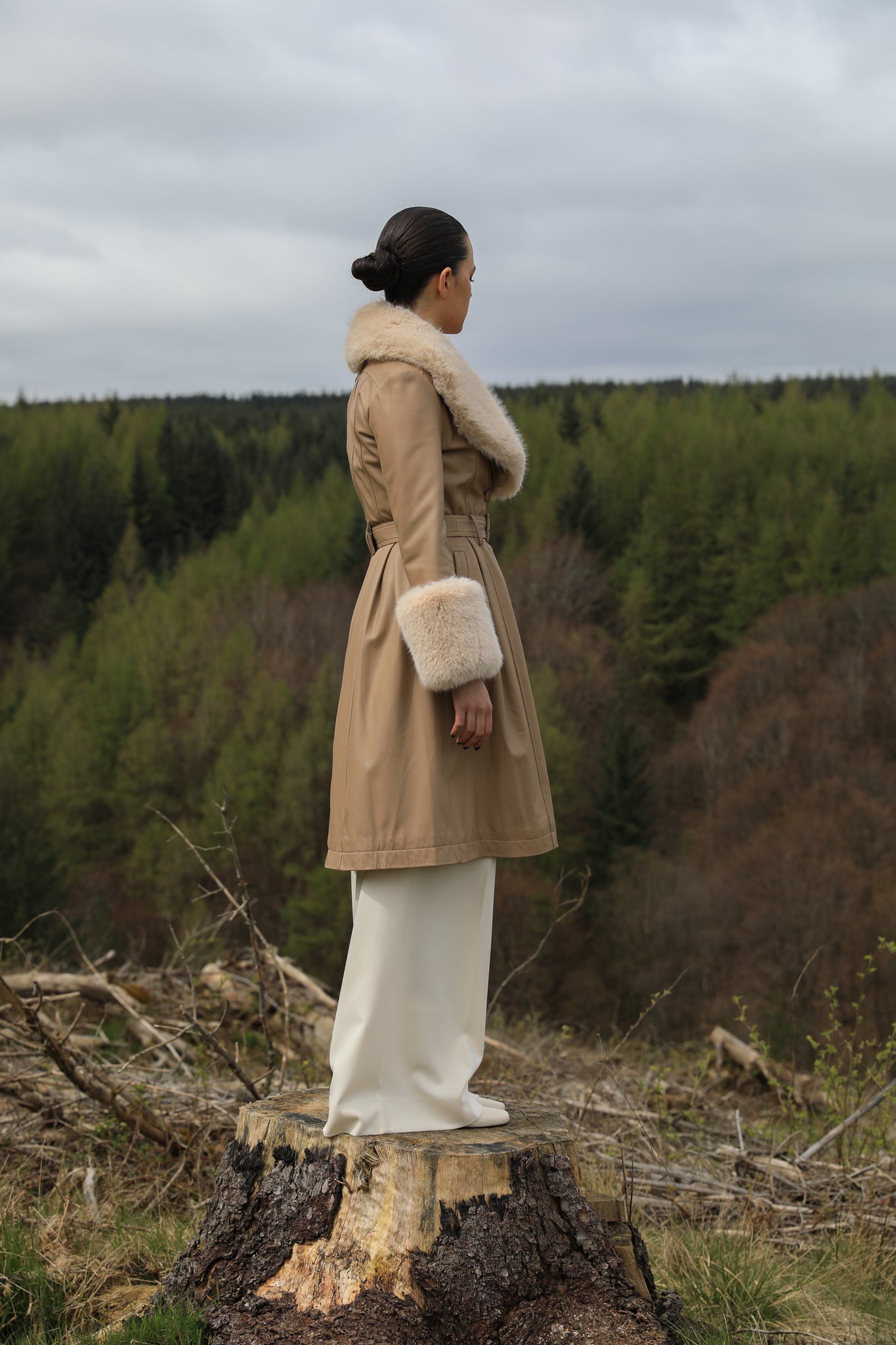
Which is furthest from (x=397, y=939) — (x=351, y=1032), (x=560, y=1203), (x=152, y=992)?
(x=152, y=992)

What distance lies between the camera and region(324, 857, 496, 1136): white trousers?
10.3ft

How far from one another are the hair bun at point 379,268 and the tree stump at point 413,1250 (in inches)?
83.2

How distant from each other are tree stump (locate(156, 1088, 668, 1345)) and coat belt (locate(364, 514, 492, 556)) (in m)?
1.47

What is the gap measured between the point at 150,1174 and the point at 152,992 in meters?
2.36

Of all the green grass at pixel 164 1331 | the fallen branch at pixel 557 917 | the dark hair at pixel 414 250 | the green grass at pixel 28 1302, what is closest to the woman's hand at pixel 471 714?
the fallen branch at pixel 557 917

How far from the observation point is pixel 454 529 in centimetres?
327

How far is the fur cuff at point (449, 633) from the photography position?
2.99 meters

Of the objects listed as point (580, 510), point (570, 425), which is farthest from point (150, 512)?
point (580, 510)

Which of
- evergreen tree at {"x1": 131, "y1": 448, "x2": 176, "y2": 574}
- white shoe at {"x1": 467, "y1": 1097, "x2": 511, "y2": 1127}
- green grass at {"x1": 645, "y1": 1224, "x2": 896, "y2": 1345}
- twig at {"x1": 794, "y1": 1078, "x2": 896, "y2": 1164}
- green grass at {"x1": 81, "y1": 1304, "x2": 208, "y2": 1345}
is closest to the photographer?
green grass at {"x1": 81, "y1": 1304, "x2": 208, "y2": 1345}

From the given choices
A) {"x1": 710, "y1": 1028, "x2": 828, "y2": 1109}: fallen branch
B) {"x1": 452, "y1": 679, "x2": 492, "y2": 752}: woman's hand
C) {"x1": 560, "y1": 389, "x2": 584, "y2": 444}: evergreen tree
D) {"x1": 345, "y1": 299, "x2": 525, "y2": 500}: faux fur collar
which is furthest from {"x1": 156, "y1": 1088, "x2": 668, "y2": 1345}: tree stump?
{"x1": 560, "y1": 389, "x2": 584, "y2": 444}: evergreen tree

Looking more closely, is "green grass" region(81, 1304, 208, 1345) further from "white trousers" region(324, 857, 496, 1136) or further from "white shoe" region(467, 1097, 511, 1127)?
"white shoe" region(467, 1097, 511, 1127)

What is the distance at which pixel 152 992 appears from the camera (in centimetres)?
646

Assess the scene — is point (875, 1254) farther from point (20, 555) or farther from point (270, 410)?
point (270, 410)

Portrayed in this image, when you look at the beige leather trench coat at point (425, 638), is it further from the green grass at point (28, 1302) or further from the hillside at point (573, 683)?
the hillside at point (573, 683)
